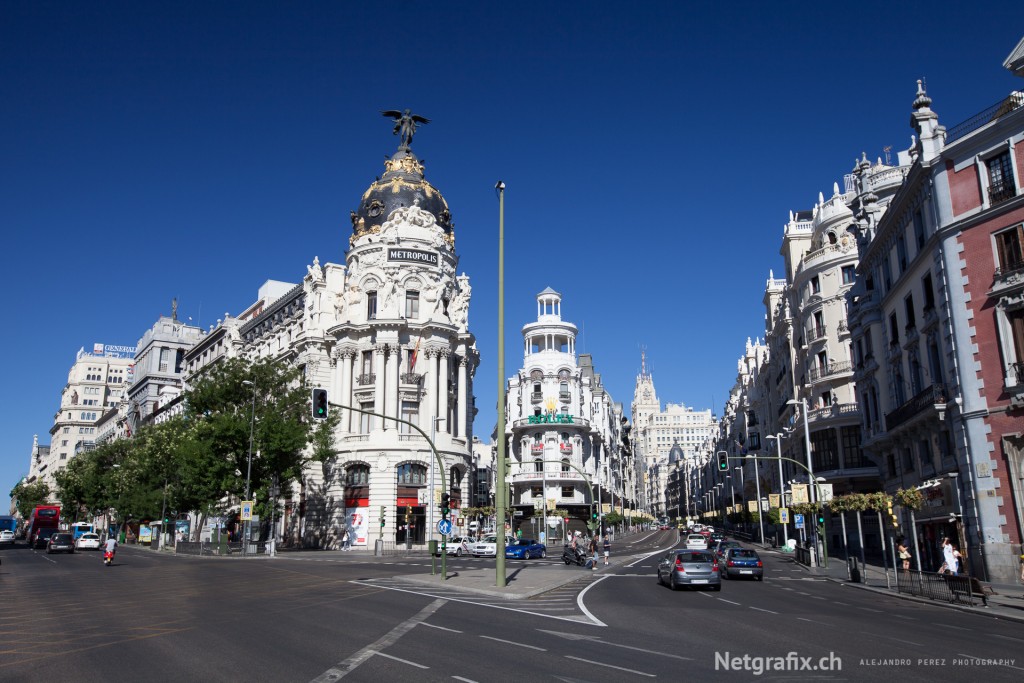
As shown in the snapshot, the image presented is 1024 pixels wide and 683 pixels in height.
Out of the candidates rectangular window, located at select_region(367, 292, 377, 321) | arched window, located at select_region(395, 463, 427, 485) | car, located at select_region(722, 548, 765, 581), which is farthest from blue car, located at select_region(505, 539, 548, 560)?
rectangular window, located at select_region(367, 292, 377, 321)

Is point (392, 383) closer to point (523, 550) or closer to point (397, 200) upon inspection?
point (397, 200)

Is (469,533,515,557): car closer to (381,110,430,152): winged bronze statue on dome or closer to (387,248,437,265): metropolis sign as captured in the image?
(387,248,437,265): metropolis sign

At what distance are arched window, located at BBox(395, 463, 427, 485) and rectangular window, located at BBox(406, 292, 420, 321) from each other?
42.8 feet

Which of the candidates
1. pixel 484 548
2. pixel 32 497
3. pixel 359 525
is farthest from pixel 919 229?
pixel 32 497

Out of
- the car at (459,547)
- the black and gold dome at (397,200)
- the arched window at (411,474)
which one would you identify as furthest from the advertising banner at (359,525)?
the black and gold dome at (397,200)

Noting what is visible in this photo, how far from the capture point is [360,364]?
63.5 m

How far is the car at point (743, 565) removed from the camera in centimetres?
3212

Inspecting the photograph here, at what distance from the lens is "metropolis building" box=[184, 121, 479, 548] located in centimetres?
5997

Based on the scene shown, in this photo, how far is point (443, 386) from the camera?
63.5 m

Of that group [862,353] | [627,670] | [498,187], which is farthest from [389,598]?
[862,353]

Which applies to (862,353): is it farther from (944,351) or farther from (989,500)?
(989,500)

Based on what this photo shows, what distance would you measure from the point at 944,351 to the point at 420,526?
4244 cm

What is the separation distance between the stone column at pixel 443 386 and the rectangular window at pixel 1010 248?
1708 inches

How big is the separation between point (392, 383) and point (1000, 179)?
4541 cm
